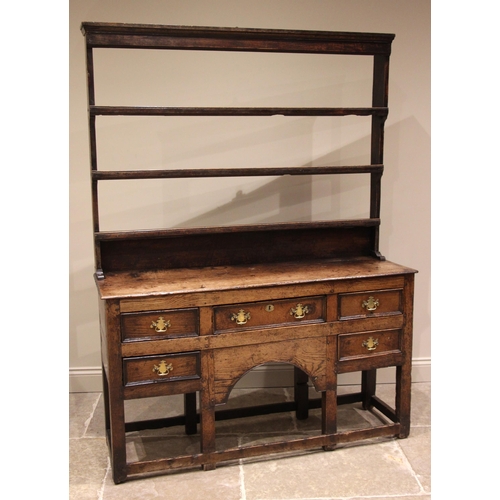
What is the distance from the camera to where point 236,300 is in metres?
2.71

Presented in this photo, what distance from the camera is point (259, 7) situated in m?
3.38

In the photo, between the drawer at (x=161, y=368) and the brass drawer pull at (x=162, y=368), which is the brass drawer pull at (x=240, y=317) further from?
the brass drawer pull at (x=162, y=368)

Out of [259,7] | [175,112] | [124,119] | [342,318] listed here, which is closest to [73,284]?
[124,119]

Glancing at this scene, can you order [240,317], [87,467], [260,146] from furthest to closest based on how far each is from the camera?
[260,146]
[87,467]
[240,317]

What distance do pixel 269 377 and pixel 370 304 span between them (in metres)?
1.05

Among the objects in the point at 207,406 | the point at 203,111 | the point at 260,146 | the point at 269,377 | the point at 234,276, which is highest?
the point at 203,111

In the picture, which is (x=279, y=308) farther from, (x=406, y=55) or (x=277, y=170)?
(x=406, y=55)

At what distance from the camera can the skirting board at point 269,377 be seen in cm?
365

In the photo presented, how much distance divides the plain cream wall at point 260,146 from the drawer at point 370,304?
0.75m

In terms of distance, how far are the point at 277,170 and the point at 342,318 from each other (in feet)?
2.46

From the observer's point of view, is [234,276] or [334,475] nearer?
[334,475]

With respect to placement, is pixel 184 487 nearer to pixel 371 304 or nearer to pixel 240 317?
pixel 240 317

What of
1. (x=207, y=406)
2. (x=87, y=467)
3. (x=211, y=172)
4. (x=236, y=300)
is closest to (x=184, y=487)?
(x=207, y=406)

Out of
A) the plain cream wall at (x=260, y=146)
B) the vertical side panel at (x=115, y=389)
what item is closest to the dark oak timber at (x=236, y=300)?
the vertical side panel at (x=115, y=389)
